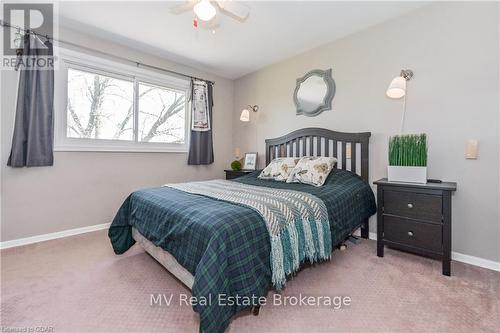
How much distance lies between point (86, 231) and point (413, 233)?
357 centimetres

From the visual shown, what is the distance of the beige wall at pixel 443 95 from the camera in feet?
6.45

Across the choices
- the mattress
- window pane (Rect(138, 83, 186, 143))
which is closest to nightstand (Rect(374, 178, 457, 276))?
the mattress

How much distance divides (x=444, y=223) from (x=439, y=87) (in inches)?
50.8

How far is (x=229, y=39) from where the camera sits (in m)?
A: 2.88

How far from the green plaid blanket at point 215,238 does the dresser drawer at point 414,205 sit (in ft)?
1.52

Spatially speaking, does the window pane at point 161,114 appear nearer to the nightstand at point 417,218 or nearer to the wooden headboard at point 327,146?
the wooden headboard at point 327,146

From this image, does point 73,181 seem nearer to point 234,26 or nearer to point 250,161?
point 250,161

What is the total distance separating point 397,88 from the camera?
7.29 ft

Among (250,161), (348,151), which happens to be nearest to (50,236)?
(250,161)

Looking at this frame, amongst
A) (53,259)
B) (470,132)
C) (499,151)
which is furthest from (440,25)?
(53,259)

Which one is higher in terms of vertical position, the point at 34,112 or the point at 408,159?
the point at 34,112

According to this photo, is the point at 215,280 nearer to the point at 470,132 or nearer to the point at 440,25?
the point at 470,132

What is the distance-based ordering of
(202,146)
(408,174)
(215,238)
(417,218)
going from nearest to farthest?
(215,238), (417,218), (408,174), (202,146)

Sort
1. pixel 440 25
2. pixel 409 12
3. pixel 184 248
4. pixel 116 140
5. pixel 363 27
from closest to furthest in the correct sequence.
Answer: pixel 184 248, pixel 440 25, pixel 409 12, pixel 363 27, pixel 116 140
